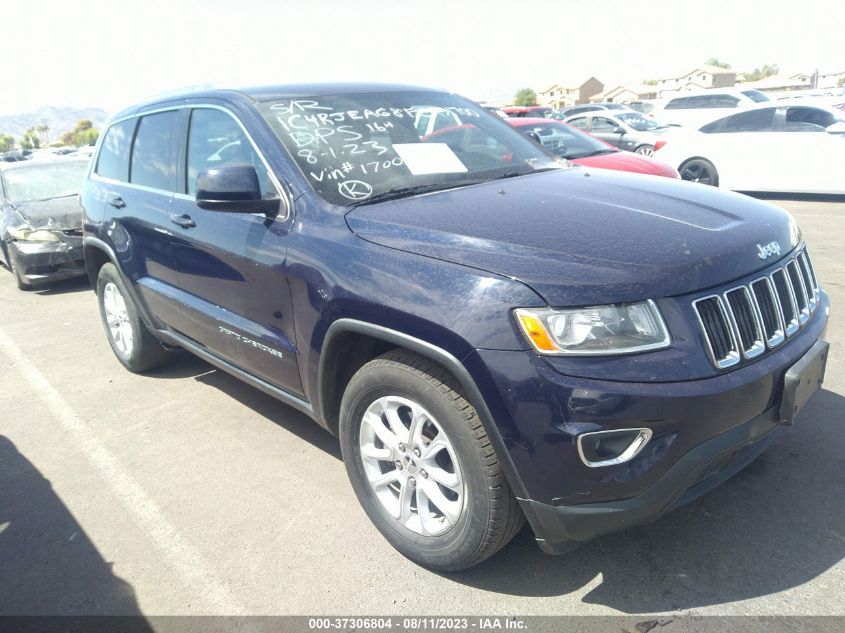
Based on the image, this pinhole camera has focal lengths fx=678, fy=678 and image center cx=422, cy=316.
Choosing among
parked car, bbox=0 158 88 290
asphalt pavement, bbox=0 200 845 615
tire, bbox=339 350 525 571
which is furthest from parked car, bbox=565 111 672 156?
tire, bbox=339 350 525 571

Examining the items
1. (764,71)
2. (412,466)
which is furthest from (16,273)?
(764,71)

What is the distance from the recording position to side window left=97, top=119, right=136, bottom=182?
15.1 feet

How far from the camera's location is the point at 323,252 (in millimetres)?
2746

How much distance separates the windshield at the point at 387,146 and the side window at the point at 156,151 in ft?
3.09

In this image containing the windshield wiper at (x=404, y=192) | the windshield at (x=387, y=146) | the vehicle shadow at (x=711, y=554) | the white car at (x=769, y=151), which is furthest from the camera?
the white car at (x=769, y=151)

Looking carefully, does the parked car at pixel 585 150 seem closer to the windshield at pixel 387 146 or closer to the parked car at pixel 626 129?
the windshield at pixel 387 146

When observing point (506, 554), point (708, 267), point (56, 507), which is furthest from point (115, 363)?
point (708, 267)

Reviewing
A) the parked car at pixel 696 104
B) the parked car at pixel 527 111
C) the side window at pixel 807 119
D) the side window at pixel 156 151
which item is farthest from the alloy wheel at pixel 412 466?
the parked car at pixel 527 111

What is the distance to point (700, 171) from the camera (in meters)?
11.0

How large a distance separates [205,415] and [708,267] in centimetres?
321

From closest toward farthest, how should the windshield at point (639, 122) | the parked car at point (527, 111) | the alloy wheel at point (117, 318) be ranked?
the alloy wheel at point (117, 318)
the windshield at point (639, 122)
the parked car at point (527, 111)

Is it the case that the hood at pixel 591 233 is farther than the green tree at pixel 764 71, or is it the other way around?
the green tree at pixel 764 71

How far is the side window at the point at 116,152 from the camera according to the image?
4.60 meters

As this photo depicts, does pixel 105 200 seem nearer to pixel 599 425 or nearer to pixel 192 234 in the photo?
pixel 192 234
